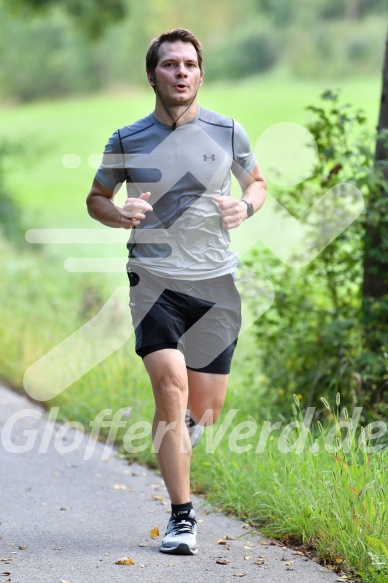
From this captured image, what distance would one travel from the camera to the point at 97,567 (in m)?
4.42

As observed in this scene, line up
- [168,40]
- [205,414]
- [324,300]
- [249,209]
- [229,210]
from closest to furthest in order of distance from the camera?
[229,210]
[168,40]
[249,209]
[205,414]
[324,300]

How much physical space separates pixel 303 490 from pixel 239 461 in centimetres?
111

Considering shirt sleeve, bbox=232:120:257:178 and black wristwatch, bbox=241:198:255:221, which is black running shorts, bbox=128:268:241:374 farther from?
shirt sleeve, bbox=232:120:257:178

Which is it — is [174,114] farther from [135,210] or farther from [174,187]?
[135,210]

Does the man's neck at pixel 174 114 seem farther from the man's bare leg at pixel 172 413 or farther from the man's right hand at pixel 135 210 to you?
the man's bare leg at pixel 172 413

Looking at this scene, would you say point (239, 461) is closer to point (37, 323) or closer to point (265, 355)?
point (265, 355)

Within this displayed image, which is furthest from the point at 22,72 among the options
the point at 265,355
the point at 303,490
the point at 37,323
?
the point at 303,490

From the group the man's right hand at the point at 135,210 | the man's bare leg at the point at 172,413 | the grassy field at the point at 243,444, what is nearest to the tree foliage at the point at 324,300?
the grassy field at the point at 243,444

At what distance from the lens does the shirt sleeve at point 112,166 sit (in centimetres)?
478

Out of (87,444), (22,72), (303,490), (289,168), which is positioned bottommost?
(87,444)

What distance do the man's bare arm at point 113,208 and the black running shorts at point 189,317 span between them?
0.23 m

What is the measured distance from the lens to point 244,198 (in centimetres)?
503

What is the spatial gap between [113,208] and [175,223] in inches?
11.3

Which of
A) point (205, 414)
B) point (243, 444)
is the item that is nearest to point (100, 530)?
point (205, 414)
